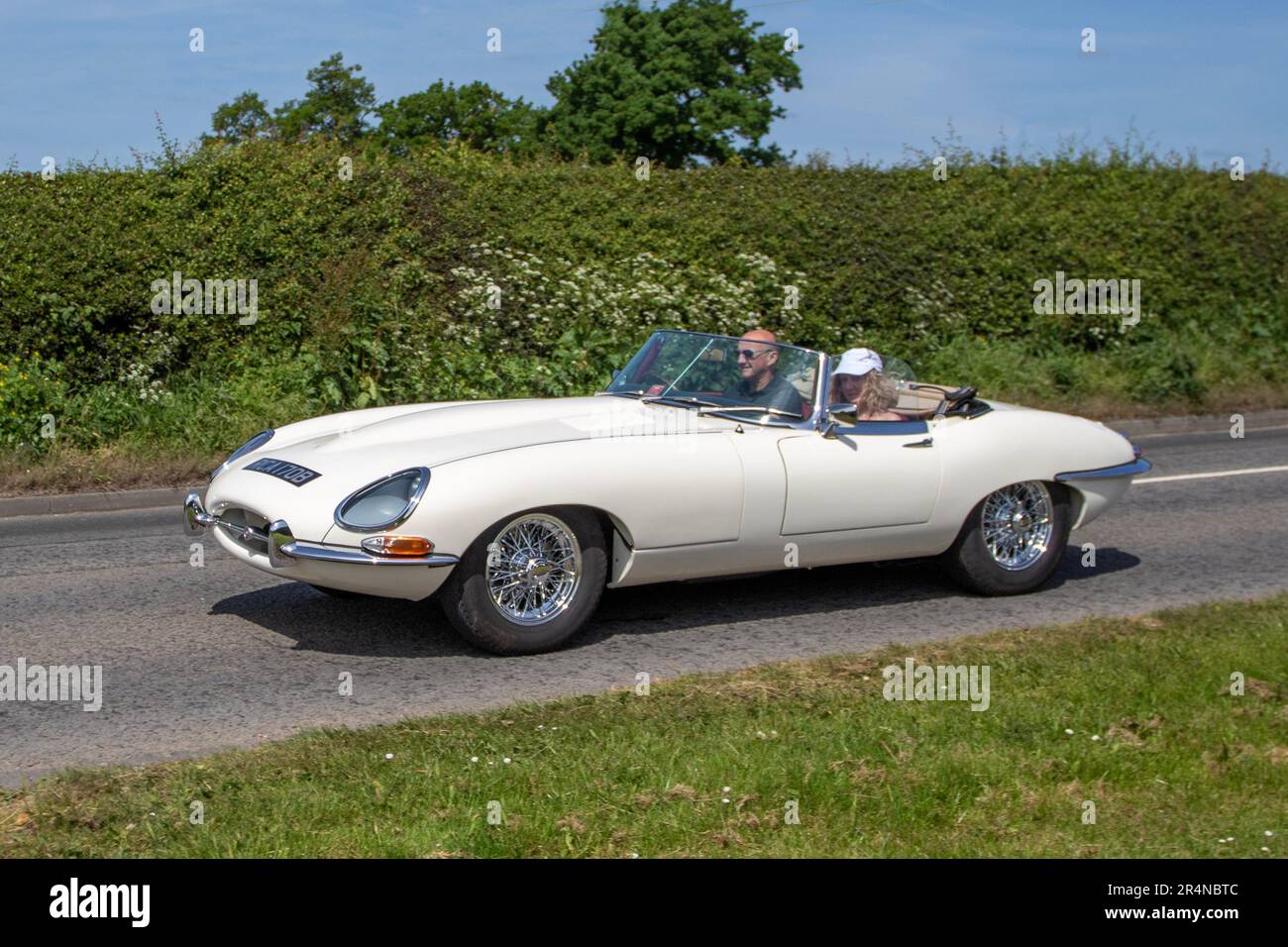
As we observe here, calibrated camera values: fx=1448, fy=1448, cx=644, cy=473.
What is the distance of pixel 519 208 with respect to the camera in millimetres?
17750

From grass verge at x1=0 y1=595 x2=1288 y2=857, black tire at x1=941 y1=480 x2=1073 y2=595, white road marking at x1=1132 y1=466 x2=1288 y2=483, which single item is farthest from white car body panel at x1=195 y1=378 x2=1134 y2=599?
white road marking at x1=1132 y1=466 x2=1288 y2=483

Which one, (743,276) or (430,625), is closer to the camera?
(430,625)

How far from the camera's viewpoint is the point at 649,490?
6.90 meters

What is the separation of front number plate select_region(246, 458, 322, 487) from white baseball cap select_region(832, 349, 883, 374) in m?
3.04

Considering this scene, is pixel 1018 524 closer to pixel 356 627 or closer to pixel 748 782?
pixel 356 627

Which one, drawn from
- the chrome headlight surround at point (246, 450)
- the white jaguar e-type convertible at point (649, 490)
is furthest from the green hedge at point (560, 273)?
the white jaguar e-type convertible at point (649, 490)

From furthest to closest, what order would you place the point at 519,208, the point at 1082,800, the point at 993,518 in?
the point at 519,208
the point at 993,518
the point at 1082,800

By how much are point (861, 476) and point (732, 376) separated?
0.90 m

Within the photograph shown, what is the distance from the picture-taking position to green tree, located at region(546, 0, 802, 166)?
40000mm

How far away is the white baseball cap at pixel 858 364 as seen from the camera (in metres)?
8.12

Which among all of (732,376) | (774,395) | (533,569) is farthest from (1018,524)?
(533,569)
